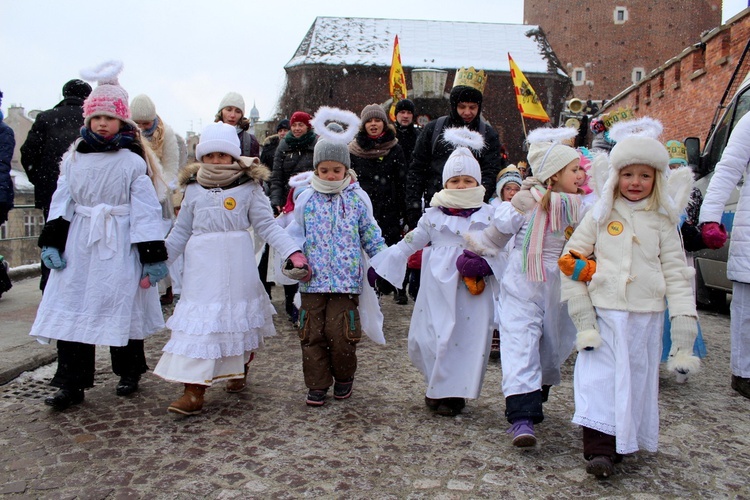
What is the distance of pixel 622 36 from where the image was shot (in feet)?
149

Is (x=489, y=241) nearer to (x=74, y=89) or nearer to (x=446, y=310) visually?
(x=446, y=310)

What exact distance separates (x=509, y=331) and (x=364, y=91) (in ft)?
130

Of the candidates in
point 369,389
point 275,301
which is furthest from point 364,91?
point 369,389

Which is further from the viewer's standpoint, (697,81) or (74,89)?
(697,81)

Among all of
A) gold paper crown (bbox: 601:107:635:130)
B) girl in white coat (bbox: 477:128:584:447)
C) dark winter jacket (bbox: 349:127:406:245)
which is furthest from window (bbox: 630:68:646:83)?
girl in white coat (bbox: 477:128:584:447)

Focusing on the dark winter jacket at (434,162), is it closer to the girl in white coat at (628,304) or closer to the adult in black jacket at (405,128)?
the adult in black jacket at (405,128)

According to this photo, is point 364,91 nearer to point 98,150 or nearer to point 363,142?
point 363,142

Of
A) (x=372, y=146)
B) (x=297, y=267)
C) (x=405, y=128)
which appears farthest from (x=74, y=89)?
(x=405, y=128)

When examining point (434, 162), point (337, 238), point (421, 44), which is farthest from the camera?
point (421, 44)

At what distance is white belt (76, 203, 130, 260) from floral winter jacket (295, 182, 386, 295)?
1.17 meters

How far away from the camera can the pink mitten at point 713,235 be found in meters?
4.22

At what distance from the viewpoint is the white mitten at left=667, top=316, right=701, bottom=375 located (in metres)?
3.21

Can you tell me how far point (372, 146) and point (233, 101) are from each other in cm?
150

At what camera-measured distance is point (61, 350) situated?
170 inches
